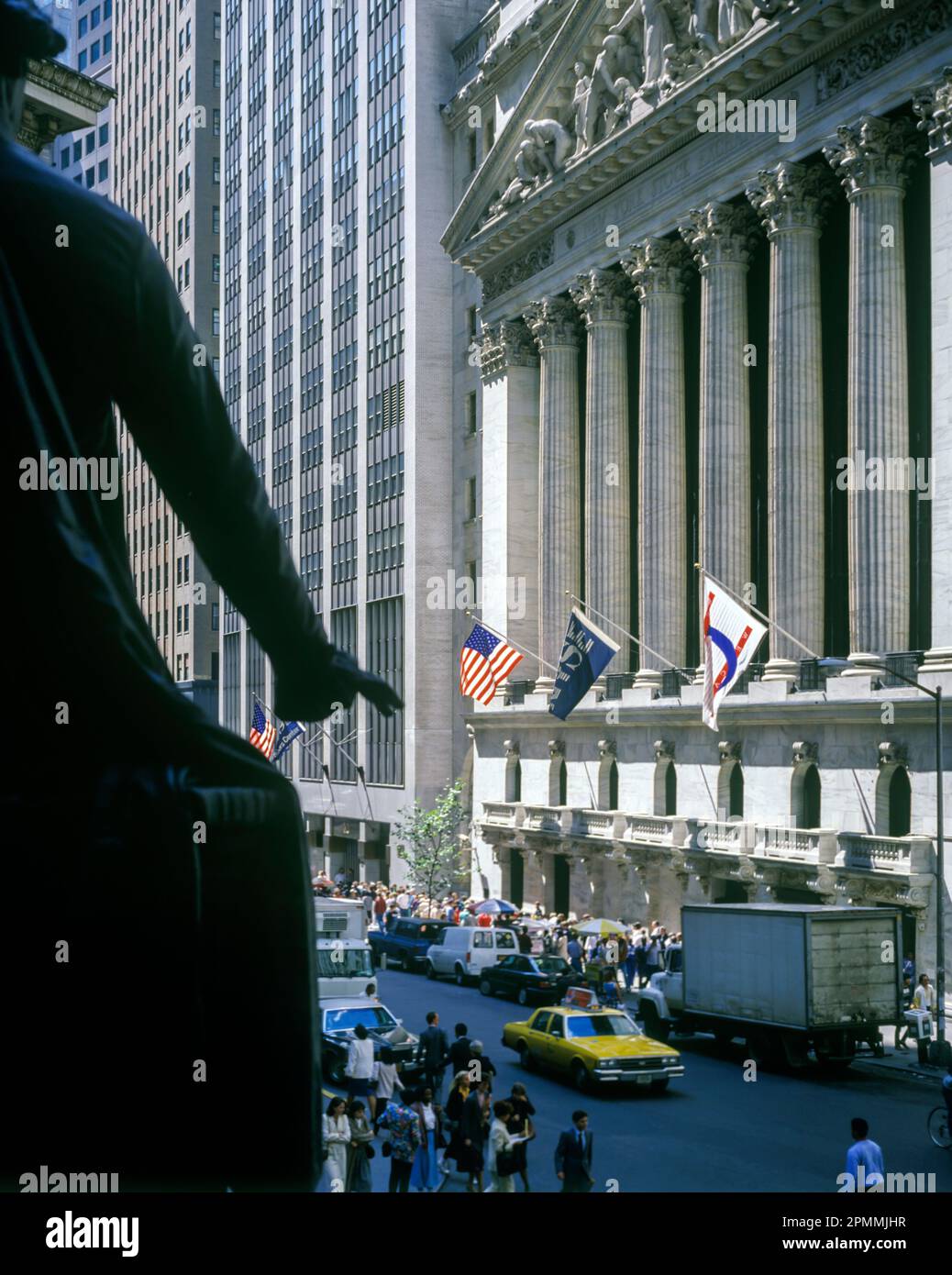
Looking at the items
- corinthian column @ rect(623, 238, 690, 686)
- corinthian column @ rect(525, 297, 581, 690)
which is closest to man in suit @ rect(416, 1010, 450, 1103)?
corinthian column @ rect(623, 238, 690, 686)

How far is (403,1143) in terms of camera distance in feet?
61.6

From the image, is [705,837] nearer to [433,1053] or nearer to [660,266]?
[660,266]

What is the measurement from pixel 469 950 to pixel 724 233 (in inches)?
925

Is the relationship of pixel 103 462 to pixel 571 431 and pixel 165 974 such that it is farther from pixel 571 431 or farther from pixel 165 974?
pixel 571 431

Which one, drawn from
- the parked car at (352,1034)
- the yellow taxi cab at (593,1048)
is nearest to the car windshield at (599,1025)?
the yellow taxi cab at (593,1048)

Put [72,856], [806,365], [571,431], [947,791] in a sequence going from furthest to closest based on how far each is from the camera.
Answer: [571,431] < [806,365] < [947,791] < [72,856]

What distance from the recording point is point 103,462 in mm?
5621

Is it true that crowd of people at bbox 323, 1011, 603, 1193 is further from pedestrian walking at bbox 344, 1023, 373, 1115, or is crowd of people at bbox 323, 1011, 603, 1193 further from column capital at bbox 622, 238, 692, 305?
column capital at bbox 622, 238, 692, 305

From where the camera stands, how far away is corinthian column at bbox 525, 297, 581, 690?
59.2 metres

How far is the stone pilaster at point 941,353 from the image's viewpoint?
3900 centimetres
